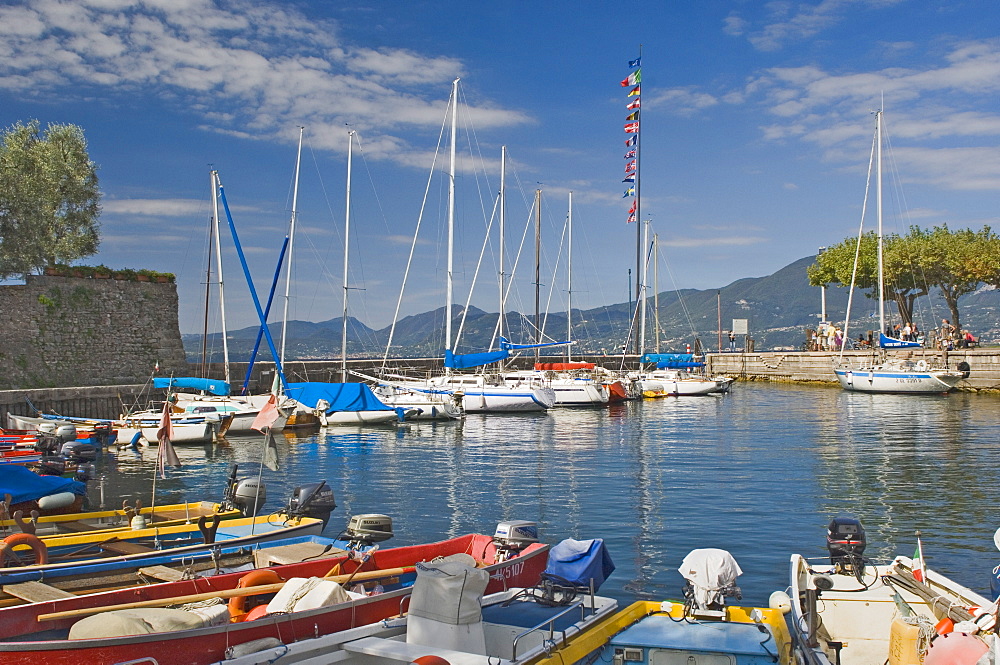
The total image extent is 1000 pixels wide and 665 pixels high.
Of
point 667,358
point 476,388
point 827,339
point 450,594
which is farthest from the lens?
point 667,358

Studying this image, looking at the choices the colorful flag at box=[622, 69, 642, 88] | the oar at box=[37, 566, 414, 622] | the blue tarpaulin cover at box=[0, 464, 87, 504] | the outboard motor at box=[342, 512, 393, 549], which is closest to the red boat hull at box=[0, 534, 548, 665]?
the oar at box=[37, 566, 414, 622]

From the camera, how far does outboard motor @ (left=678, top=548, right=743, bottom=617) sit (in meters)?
8.34

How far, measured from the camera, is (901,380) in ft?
160

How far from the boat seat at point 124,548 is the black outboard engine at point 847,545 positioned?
8.72 m

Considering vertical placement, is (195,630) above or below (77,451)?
above

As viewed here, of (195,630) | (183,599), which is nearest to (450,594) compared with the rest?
(195,630)

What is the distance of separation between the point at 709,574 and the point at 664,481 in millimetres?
12248

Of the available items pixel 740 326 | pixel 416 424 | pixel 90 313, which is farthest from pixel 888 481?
pixel 740 326

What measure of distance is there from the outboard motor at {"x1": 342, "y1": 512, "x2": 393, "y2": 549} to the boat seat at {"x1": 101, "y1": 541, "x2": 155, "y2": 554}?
2.60 m

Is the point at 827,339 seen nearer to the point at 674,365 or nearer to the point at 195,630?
the point at 674,365

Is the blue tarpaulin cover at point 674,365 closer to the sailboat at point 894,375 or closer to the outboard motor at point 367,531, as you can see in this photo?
the sailboat at point 894,375

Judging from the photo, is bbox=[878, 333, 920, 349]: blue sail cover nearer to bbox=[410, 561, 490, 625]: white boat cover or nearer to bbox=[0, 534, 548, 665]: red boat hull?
bbox=[0, 534, 548, 665]: red boat hull

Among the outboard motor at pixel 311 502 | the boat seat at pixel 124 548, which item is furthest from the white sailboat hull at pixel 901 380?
the boat seat at pixel 124 548

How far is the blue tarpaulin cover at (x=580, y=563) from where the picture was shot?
29.3 feet
